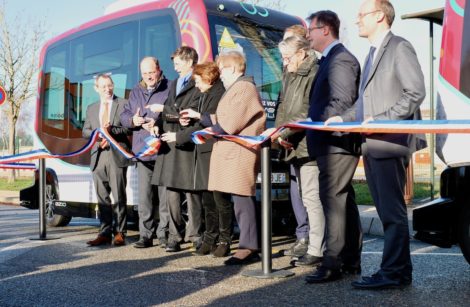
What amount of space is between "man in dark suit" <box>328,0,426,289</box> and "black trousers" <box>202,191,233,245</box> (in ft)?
6.05

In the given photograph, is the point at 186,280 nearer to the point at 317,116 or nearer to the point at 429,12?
the point at 317,116

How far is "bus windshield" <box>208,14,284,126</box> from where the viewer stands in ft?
26.0

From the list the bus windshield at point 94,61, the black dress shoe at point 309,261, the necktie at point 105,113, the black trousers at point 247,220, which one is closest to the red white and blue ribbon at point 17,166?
the bus windshield at point 94,61

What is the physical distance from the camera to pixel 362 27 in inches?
187

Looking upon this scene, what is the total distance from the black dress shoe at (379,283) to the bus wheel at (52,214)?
6082 mm

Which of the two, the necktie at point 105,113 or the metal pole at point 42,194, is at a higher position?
the necktie at point 105,113

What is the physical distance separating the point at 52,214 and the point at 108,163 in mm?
2756

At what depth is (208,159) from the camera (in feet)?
21.2

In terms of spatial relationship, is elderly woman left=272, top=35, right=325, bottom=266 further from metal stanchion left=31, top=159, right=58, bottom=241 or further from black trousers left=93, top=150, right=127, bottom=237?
metal stanchion left=31, top=159, right=58, bottom=241

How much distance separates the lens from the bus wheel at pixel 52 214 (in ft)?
31.9

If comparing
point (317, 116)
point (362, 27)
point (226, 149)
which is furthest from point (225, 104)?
point (362, 27)

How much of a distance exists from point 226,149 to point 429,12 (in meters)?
5.09

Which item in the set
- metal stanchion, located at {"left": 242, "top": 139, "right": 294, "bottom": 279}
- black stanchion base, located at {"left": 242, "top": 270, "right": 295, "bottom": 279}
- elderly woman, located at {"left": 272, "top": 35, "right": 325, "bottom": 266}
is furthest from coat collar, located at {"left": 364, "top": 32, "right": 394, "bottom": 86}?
black stanchion base, located at {"left": 242, "top": 270, "right": 295, "bottom": 279}

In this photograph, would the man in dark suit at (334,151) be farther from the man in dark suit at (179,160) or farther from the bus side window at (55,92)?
the bus side window at (55,92)
